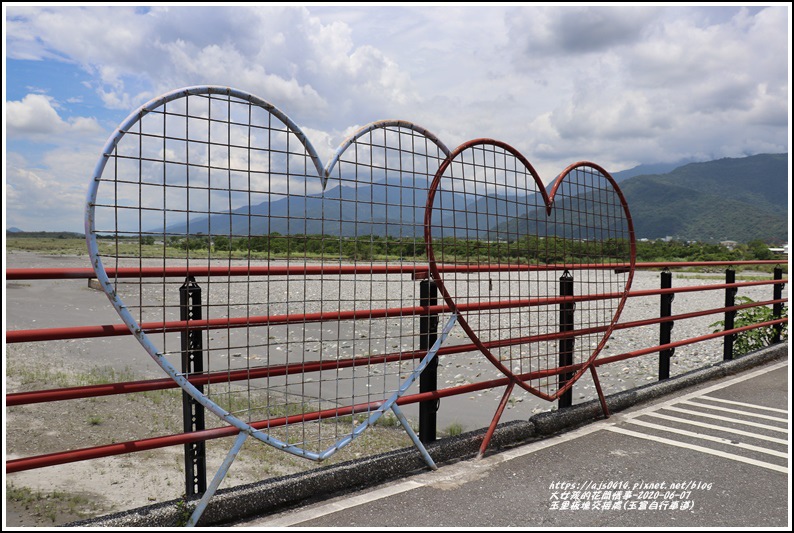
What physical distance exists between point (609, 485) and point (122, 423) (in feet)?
19.5

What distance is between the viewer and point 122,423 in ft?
24.5

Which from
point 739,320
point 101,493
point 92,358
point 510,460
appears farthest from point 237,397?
point 739,320

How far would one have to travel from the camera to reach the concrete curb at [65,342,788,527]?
116 inches

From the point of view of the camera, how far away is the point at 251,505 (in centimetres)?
315

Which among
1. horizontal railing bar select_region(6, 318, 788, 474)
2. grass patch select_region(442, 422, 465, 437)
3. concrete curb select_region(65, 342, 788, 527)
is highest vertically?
horizontal railing bar select_region(6, 318, 788, 474)

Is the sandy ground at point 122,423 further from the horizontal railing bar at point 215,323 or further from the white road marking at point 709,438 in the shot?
the horizontal railing bar at point 215,323

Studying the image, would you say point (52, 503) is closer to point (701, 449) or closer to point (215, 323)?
point (215, 323)

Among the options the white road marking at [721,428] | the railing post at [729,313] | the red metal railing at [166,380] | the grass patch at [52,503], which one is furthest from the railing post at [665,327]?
the grass patch at [52,503]

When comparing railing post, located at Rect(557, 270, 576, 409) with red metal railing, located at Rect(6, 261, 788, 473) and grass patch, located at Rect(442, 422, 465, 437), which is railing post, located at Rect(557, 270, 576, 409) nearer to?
red metal railing, located at Rect(6, 261, 788, 473)

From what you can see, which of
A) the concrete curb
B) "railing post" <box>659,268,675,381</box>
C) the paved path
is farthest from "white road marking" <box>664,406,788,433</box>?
"railing post" <box>659,268,675,381</box>

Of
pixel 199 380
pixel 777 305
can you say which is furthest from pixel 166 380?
pixel 777 305

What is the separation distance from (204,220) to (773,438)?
13.8 ft

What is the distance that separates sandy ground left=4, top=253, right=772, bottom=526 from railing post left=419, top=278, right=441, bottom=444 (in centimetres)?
236

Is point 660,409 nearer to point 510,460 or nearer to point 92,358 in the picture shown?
point 510,460
